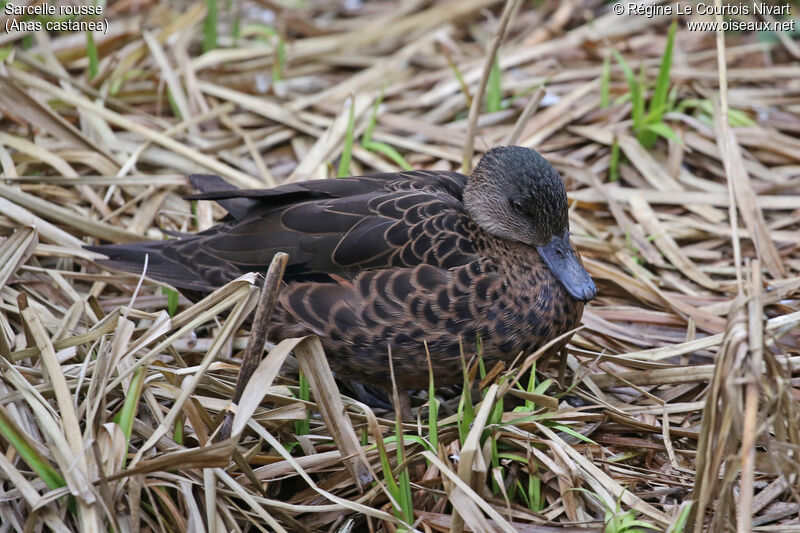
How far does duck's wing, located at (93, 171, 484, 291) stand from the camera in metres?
2.83

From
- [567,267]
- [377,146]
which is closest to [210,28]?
[377,146]

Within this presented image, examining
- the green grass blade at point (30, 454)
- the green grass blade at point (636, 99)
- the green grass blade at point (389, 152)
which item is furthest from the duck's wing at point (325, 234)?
the green grass blade at point (636, 99)

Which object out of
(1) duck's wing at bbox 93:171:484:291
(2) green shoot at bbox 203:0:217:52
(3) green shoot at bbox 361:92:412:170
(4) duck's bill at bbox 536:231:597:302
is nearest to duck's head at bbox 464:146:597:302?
(4) duck's bill at bbox 536:231:597:302

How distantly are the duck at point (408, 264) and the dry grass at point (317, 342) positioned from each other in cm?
22

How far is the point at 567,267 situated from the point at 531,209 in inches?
9.3

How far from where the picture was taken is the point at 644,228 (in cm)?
369

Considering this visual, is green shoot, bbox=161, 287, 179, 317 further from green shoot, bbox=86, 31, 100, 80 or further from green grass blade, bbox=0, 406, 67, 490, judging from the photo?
green shoot, bbox=86, 31, 100, 80

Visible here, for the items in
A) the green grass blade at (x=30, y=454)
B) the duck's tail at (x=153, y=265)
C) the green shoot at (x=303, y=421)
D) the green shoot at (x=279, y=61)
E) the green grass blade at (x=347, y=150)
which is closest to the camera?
the green grass blade at (x=30, y=454)

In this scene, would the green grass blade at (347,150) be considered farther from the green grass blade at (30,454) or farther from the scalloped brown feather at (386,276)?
the green grass blade at (30,454)

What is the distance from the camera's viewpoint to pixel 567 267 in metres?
2.92

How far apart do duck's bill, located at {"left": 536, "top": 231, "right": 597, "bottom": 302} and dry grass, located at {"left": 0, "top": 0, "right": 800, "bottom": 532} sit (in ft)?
0.85

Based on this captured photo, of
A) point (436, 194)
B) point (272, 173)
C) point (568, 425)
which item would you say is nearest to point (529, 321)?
point (568, 425)

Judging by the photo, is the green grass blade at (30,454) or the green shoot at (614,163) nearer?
the green grass blade at (30,454)

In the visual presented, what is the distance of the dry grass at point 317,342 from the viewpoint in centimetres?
223
